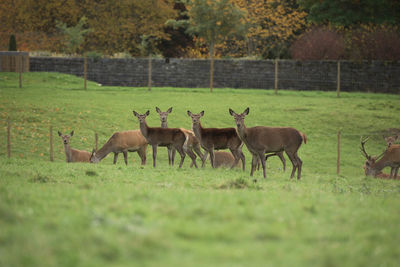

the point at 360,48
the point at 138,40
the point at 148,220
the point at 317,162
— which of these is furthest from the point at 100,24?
the point at 148,220

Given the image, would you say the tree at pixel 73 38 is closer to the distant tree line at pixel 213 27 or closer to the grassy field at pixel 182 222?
the distant tree line at pixel 213 27

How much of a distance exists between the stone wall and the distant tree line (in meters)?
1.63

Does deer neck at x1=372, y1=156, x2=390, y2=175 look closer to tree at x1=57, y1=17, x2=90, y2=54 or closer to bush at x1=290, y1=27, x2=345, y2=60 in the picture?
bush at x1=290, y1=27, x2=345, y2=60

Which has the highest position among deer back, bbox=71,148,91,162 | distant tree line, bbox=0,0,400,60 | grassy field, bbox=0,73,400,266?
distant tree line, bbox=0,0,400,60

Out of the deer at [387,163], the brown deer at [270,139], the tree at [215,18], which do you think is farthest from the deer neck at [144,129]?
the tree at [215,18]

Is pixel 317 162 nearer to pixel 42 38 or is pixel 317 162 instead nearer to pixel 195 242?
pixel 195 242

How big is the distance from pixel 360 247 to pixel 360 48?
36.7m

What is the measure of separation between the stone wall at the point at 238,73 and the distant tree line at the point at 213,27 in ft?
5.34

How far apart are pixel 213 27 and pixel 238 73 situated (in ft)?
27.5

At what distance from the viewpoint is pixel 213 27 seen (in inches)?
1932

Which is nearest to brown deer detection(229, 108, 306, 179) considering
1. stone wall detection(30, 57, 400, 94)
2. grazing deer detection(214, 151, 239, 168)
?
grazing deer detection(214, 151, 239, 168)

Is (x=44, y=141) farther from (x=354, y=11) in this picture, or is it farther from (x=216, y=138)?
(x=354, y=11)

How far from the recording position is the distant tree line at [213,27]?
43969 mm

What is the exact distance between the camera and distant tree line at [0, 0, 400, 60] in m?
44.0
